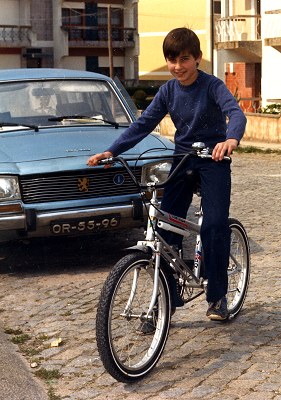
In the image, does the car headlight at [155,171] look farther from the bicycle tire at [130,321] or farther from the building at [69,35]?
the building at [69,35]

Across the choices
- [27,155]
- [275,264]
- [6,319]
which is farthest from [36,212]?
[275,264]

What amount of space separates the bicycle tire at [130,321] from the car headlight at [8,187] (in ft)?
10.3

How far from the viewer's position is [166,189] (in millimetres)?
6945

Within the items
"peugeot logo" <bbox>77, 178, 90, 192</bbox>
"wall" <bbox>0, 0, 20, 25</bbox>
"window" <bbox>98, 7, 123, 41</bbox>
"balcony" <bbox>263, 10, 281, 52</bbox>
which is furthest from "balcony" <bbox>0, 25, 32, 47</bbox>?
"peugeot logo" <bbox>77, 178, 90, 192</bbox>

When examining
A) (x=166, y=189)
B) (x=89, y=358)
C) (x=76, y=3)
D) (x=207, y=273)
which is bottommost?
(x=89, y=358)

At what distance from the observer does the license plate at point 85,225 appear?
9.30 m

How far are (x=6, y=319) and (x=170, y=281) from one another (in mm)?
1898

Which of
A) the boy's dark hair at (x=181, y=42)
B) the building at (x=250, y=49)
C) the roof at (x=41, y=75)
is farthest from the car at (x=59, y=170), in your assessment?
the building at (x=250, y=49)

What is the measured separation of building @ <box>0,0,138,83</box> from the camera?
69.1 m

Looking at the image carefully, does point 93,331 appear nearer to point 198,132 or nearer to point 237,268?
point 237,268

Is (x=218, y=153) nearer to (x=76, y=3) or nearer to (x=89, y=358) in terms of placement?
(x=89, y=358)

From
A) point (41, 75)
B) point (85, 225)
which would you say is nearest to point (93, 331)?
point (85, 225)

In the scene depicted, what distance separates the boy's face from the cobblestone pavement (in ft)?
5.49

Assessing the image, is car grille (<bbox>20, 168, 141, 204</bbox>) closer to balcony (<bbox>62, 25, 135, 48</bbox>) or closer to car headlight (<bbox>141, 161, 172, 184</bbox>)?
car headlight (<bbox>141, 161, 172, 184</bbox>)
